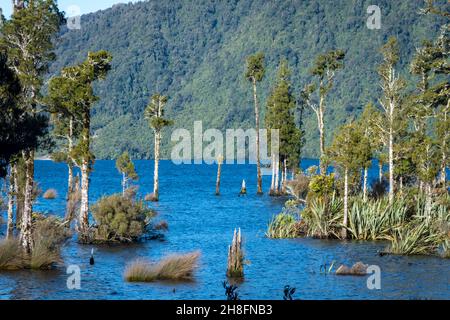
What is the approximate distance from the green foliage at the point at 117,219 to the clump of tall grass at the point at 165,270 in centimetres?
1026

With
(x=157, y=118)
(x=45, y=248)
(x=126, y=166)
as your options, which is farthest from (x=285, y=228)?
(x=157, y=118)

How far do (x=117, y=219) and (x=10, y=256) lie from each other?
10.5 m

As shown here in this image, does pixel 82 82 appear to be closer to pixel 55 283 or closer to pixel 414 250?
pixel 55 283

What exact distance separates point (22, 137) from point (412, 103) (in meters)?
28.8

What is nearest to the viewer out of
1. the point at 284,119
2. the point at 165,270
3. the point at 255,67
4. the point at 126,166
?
the point at 165,270

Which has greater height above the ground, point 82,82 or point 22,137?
point 82,82

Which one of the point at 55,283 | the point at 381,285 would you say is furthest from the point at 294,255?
the point at 55,283

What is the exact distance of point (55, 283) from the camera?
91.9ft

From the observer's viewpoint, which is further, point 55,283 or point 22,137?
point 55,283

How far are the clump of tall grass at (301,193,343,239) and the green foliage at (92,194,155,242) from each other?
30.8ft

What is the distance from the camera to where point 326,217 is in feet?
141

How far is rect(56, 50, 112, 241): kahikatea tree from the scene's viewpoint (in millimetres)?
37812

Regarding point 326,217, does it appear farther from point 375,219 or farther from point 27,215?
point 27,215

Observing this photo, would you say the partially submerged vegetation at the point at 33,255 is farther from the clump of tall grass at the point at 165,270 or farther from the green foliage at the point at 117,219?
the green foliage at the point at 117,219
